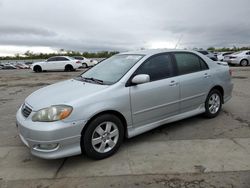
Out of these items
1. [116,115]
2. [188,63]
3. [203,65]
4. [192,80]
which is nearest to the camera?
[116,115]

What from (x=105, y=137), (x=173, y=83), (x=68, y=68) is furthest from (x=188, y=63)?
(x=68, y=68)

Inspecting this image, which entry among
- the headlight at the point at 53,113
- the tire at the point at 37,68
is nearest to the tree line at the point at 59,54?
the tire at the point at 37,68

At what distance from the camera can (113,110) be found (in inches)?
140

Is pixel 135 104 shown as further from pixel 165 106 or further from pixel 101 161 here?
pixel 101 161

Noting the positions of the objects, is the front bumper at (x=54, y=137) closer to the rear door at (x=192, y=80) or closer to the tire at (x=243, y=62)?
the rear door at (x=192, y=80)

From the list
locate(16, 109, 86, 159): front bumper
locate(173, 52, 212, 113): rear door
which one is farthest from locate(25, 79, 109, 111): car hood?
locate(173, 52, 212, 113): rear door

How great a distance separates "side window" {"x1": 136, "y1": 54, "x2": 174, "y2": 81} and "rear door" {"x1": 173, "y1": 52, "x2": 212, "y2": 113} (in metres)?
0.21

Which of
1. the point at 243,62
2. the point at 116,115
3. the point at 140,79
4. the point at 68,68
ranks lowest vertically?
the point at 243,62

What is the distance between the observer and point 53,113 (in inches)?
126

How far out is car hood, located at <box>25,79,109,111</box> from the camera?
336 centimetres

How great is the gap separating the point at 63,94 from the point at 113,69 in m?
1.10

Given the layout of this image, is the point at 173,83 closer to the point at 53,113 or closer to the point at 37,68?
the point at 53,113

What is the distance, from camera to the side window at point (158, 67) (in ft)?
13.5

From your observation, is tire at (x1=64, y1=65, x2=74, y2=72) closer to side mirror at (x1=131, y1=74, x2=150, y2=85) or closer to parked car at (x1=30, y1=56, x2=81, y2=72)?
parked car at (x1=30, y1=56, x2=81, y2=72)
